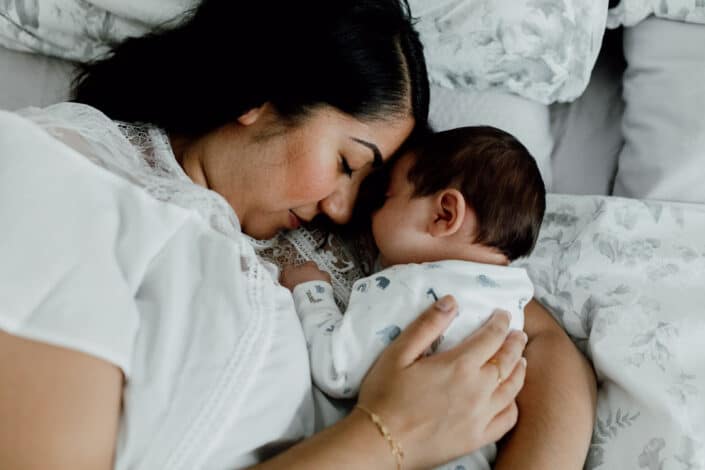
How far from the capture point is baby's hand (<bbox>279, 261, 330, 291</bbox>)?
1197mm

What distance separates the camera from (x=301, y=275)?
1.20 meters

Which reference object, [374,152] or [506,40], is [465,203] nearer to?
[374,152]

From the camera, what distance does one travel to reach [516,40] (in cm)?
146

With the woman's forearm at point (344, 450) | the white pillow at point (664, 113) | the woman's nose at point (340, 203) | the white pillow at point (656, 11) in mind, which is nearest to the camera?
the woman's forearm at point (344, 450)

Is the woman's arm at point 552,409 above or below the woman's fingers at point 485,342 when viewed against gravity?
below

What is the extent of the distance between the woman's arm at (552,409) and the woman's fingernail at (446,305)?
195 millimetres

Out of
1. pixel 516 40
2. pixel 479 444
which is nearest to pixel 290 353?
pixel 479 444

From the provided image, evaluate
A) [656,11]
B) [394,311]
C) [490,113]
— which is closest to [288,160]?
[394,311]

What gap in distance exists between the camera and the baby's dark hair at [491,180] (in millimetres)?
1156

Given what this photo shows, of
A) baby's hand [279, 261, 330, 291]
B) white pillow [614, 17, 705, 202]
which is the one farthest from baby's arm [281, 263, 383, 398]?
white pillow [614, 17, 705, 202]

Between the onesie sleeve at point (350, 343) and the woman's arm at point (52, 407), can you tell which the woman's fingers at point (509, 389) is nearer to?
the onesie sleeve at point (350, 343)

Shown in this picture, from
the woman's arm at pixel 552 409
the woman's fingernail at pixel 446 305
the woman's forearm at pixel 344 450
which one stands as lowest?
the woman's arm at pixel 552 409

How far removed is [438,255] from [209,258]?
0.40 metres

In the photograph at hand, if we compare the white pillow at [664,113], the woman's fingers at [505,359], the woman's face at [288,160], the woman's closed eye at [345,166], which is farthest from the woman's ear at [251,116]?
the white pillow at [664,113]
